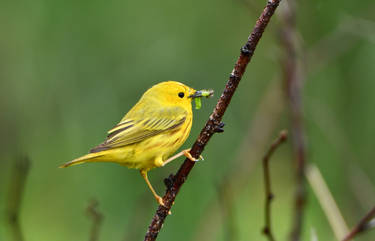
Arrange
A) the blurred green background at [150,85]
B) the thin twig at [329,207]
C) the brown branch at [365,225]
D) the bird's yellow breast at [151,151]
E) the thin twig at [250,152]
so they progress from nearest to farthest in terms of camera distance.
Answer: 1. the brown branch at [365,225]
2. the thin twig at [329,207]
3. the bird's yellow breast at [151,151]
4. the thin twig at [250,152]
5. the blurred green background at [150,85]

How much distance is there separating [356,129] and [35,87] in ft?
13.3

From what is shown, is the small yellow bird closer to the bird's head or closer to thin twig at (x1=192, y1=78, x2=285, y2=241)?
the bird's head

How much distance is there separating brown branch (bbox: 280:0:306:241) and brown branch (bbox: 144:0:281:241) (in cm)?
57

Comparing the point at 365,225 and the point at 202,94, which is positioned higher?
the point at 202,94

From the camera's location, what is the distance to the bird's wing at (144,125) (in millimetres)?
4547

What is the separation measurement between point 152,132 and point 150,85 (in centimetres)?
267

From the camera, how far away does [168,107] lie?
490 cm

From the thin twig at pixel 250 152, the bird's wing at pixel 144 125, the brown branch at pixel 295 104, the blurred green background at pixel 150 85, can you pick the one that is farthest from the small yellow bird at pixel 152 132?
the blurred green background at pixel 150 85

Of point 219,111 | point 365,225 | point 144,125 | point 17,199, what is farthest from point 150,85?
point 365,225

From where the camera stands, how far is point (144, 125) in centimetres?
475

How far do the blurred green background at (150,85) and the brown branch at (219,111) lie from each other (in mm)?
2185

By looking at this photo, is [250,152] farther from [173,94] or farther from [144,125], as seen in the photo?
[144,125]

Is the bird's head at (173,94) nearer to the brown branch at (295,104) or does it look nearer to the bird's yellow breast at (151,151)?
the bird's yellow breast at (151,151)

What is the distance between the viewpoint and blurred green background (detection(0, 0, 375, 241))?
5.94 m
